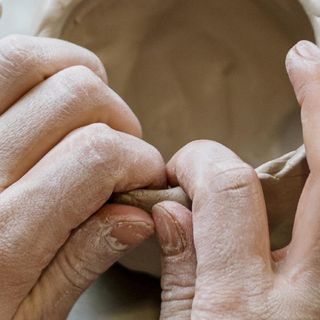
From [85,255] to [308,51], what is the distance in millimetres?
240

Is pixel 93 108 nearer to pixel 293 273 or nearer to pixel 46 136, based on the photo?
pixel 46 136

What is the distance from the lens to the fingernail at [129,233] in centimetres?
53

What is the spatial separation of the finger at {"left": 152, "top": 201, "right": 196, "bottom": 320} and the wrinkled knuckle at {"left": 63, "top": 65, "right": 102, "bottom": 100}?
4.4 inches

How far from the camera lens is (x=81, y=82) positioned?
572 millimetres

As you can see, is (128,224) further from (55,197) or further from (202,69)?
(202,69)

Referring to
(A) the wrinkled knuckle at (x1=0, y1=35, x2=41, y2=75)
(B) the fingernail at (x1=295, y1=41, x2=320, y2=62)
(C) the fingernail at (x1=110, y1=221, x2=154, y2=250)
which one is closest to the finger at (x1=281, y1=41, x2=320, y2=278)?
(B) the fingernail at (x1=295, y1=41, x2=320, y2=62)

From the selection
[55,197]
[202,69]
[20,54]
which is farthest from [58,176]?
[202,69]

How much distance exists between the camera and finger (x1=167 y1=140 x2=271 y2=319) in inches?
19.3

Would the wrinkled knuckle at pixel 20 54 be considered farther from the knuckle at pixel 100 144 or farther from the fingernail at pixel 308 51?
the fingernail at pixel 308 51

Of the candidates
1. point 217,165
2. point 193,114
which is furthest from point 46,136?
A: point 193,114

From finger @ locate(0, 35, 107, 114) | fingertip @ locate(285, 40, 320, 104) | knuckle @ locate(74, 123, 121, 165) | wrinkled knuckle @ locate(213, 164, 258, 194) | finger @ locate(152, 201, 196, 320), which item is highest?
finger @ locate(0, 35, 107, 114)

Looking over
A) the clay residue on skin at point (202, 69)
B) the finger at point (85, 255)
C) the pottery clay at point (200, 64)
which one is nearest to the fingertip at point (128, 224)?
the finger at point (85, 255)

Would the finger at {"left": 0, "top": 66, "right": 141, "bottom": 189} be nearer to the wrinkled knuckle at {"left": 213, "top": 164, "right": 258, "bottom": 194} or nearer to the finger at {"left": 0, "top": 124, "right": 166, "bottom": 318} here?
the finger at {"left": 0, "top": 124, "right": 166, "bottom": 318}

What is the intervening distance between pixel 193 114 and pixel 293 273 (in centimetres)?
32
